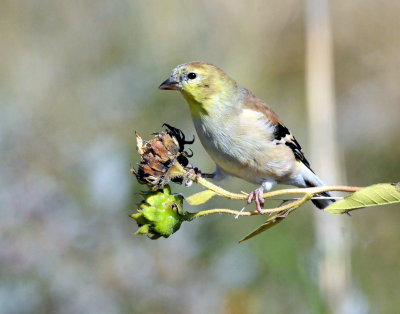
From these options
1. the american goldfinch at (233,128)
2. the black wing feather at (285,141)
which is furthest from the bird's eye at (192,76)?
the black wing feather at (285,141)

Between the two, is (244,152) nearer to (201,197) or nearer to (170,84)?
(170,84)

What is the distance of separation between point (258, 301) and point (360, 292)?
1.89ft

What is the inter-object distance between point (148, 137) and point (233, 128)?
1.40m

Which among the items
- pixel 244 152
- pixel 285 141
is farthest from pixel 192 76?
pixel 285 141

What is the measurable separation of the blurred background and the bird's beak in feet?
2.54

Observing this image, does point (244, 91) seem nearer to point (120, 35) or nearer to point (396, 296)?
point (396, 296)

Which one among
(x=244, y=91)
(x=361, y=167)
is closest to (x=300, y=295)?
(x=244, y=91)

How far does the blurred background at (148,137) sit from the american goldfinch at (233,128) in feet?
1.90

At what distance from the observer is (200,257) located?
335 centimetres

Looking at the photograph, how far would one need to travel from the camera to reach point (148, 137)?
410cm

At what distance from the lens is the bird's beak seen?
2772 millimetres

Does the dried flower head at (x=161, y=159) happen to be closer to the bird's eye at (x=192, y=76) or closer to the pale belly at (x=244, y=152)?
the pale belly at (x=244, y=152)

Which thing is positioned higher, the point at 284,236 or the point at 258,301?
the point at 284,236

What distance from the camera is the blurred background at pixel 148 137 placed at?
3.22m
